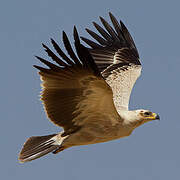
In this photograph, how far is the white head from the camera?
8.80 m

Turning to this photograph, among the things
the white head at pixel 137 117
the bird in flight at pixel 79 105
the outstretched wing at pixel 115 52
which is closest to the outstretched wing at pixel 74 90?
the bird in flight at pixel 79 105

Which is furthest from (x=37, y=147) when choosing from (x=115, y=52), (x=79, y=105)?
(x=115, y=52)

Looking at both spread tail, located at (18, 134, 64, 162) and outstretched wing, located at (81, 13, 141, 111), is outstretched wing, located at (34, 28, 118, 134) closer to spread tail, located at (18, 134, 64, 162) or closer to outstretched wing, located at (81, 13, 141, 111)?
spread tail, located at (18, 134, 64, 162)

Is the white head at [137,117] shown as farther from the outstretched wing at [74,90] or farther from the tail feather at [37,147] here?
the tail feather at [37,147]

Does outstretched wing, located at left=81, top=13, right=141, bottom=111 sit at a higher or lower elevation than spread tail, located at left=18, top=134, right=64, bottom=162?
higher

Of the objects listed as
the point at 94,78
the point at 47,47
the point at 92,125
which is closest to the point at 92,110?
the point at 92,125

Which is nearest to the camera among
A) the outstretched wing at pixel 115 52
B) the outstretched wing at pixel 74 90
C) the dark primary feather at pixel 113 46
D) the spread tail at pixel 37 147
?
the outstretched wing at pixel 74 90

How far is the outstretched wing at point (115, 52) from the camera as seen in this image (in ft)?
37.4

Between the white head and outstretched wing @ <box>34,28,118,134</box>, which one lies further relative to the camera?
the white head

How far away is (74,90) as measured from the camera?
8039mm

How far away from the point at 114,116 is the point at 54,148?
121 centimetres

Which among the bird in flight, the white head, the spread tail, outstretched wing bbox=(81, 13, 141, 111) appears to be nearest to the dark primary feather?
outstretched wing bbox=(81, 13, 141, 111)

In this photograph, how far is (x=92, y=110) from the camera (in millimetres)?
8516

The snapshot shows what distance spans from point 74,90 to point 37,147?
1493 mm
